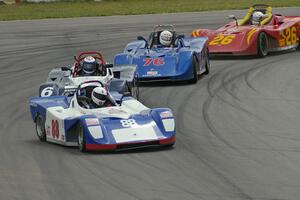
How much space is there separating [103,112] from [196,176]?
270cm

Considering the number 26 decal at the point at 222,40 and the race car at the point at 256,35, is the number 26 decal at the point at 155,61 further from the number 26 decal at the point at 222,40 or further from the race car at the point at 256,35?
the number 26 decal at the point at 222,40

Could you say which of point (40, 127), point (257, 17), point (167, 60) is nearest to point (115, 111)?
point (40, 127)

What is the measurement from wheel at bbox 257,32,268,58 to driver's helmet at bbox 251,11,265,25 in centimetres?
126

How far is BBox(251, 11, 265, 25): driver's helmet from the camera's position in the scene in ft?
79.2

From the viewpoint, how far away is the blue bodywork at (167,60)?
61.4 ft

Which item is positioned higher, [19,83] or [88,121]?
[88,121]

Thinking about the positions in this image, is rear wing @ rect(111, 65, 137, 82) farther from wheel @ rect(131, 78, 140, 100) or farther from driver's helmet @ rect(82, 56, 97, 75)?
driver's helmet @ rect(82, 56, 97, 75)

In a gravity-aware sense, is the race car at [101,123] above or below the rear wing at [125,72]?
above

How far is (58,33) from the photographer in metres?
30.1

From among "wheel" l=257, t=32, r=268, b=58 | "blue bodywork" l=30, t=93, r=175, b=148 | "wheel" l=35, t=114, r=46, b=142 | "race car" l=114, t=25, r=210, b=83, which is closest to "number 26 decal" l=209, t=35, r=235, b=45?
"wheel" l=257, t=32, r=268, b=58

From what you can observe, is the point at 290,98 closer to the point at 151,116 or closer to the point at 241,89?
the point at 241,89

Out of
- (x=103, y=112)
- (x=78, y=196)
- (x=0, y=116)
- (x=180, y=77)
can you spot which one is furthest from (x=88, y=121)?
(x=180, y=77)

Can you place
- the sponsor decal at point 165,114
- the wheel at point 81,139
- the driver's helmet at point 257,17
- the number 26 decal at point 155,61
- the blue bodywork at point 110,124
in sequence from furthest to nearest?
the driver's helmet at point 257,17, the number 26 decal at point 155,61, the sponsor decal at point 165,114, the wheel at point 81,139, the blue bodywork at point 110,124

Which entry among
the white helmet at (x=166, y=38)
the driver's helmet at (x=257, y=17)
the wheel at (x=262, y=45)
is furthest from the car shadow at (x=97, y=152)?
the driver's helmet at (x=257, y=17)
